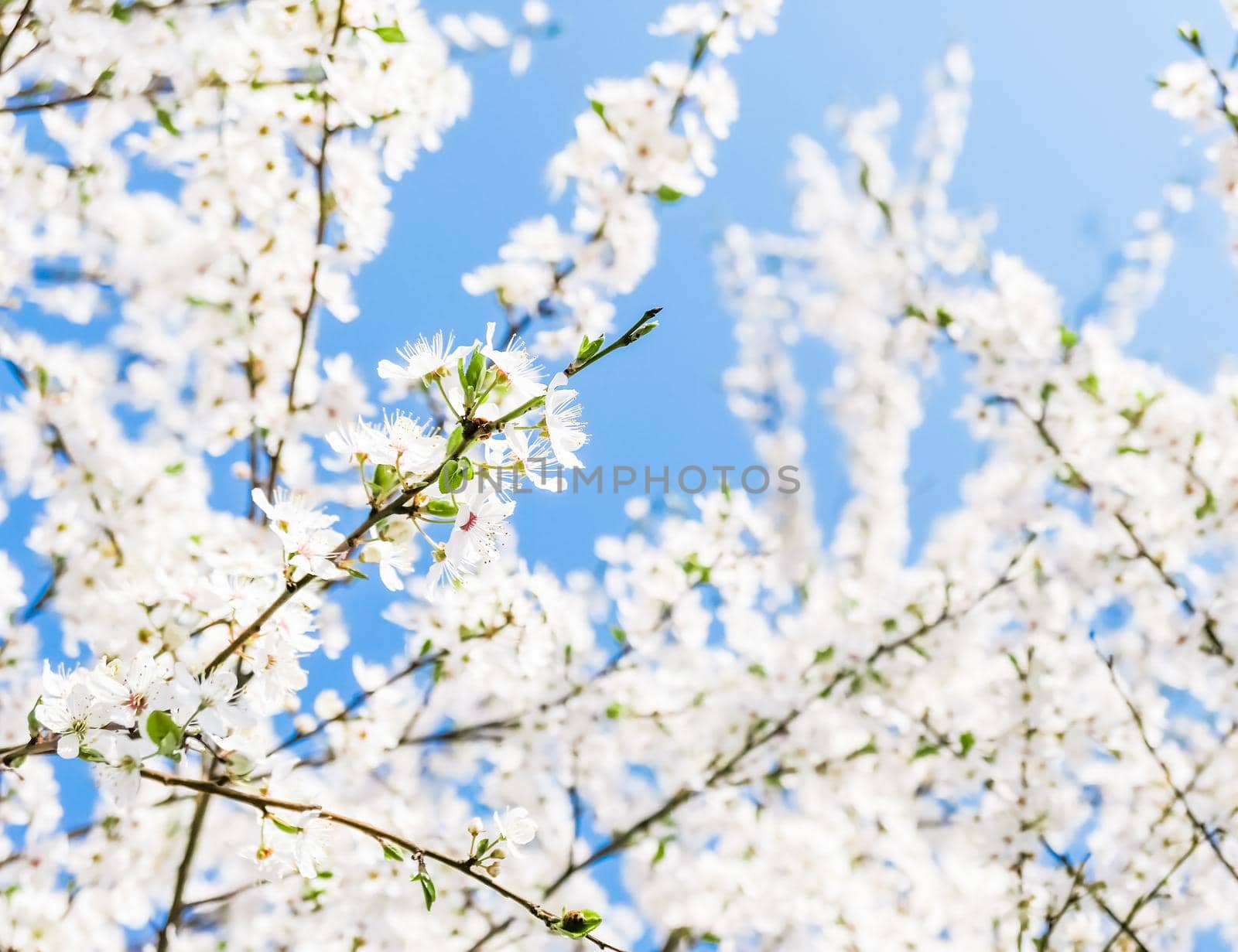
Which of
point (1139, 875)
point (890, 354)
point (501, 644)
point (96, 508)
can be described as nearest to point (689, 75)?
point (501, 644)

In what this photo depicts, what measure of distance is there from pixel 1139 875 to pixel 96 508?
460 centimetres

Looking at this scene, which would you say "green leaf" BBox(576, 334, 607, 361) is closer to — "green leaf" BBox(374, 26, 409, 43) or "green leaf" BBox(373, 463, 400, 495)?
"green leaf" BBox(373, 463, 400, 495)

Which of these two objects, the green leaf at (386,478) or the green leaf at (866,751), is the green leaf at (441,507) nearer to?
the green leaf at (386,478)

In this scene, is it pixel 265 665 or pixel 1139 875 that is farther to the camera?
pixel 1139 875

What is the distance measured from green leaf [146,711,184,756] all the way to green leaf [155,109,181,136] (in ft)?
8.33

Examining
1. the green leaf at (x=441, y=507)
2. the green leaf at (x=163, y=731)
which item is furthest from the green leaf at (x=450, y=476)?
the green leaf at (x=163, y=731)

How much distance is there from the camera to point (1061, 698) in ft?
13.9

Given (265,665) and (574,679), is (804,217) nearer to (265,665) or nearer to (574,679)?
(574,679)

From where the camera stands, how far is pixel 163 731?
1.26 m

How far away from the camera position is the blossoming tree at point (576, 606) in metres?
2.97

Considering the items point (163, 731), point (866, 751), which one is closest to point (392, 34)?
A: point (163, 731)

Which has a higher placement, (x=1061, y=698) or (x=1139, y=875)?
(x=1061, y=698)

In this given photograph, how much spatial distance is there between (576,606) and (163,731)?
8.31 feet

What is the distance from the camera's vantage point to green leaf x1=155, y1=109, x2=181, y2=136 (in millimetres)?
3047
